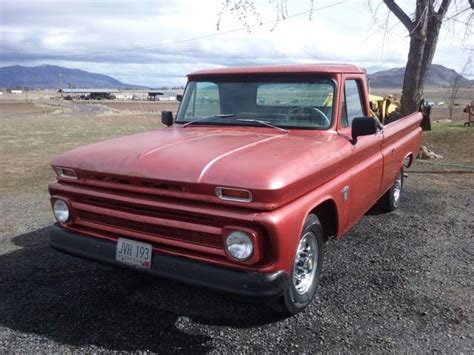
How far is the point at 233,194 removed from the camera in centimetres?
288

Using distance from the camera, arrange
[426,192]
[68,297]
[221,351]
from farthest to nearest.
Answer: [426,192]
[68,297]
[221,351]

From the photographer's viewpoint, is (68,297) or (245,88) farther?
(245,88)

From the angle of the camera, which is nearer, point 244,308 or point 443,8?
point 244,308

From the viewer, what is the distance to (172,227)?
3078 mm

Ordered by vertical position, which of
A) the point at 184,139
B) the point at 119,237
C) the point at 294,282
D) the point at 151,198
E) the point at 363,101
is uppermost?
the point at 363,101

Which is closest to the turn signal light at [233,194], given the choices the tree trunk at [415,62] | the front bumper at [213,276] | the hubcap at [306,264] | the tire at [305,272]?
the front bumper at [213,276]

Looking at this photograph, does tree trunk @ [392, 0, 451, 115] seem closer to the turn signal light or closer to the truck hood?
the truck hood

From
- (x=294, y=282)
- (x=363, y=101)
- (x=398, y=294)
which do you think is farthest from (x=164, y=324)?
(x=363, y=101)

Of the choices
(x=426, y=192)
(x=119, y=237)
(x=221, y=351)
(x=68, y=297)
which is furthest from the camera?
(x=426, y=192)

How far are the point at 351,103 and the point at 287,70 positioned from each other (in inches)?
29.8

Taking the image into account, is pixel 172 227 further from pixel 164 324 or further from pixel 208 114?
pixel 208 114

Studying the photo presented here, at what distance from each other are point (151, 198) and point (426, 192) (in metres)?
5.74

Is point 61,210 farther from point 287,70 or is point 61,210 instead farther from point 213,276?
point 287,70

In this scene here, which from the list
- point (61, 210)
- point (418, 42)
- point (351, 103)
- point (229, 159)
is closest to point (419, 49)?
point (418, 42)
